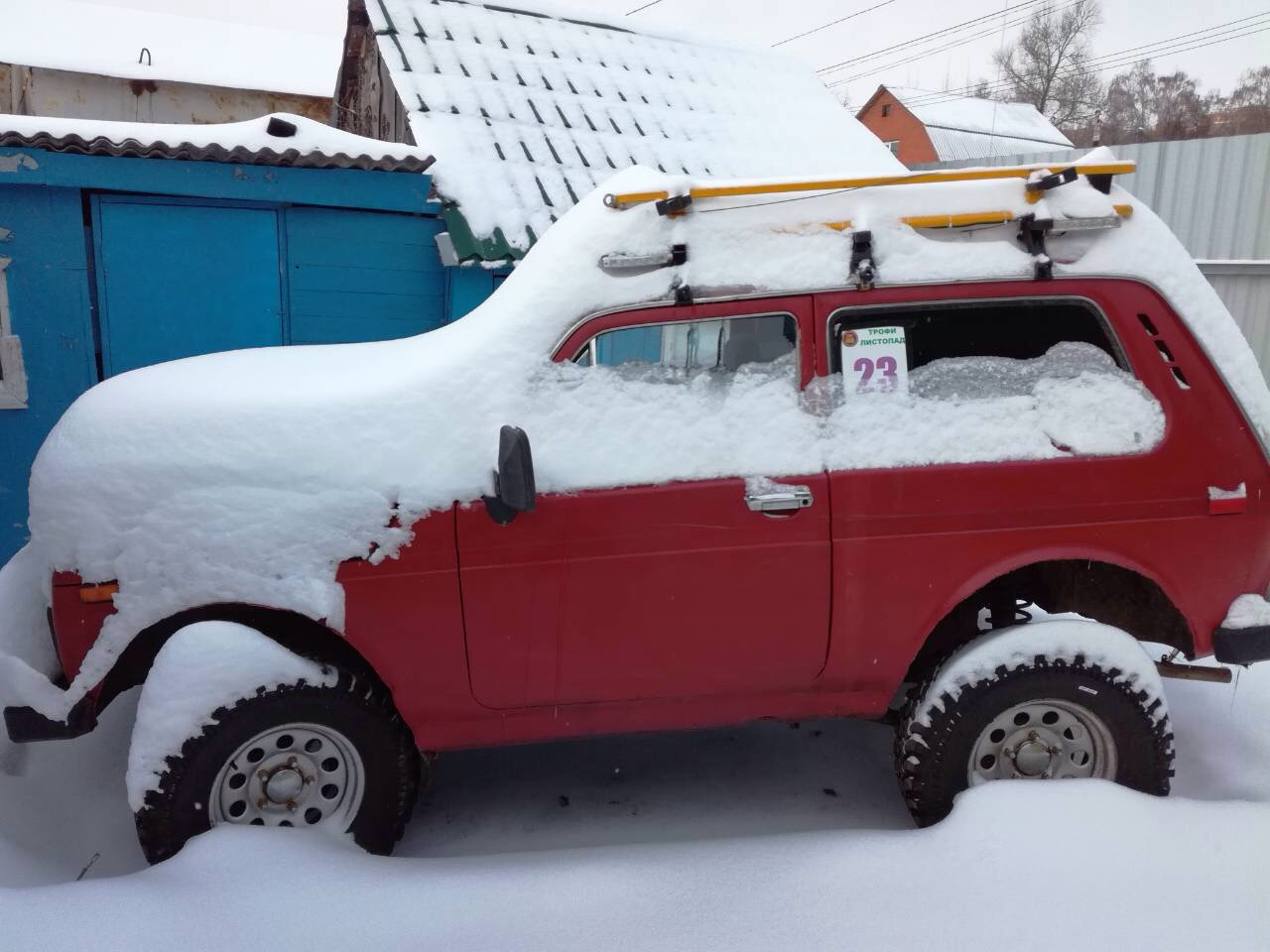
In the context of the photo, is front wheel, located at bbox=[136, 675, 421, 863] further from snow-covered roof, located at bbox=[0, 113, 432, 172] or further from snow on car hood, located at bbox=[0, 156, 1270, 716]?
snow-covered roof, located at bbox=[0, 113, 432, 172]

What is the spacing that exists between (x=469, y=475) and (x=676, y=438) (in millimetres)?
689

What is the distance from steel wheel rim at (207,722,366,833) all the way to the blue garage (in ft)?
13.3

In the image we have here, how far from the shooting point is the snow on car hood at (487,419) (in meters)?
2.79

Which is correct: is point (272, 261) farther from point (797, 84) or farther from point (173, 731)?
point (797, 84)

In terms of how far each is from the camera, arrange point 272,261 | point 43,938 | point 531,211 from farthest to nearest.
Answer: point 531,211 → point 272,261 → point 43,938

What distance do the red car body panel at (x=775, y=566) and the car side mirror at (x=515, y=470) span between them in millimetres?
176

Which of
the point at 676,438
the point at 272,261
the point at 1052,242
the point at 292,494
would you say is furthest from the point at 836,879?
the point at 272,261

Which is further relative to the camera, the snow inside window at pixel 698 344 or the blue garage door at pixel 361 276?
the blue garage door at pixel 361 276

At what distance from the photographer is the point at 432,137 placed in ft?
24.4

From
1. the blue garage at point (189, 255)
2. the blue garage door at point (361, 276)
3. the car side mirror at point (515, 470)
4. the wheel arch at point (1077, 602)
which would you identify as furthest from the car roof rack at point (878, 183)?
the blue garage door at point (361, 276)

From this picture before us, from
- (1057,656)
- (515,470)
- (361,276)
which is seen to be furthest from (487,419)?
(361,276)

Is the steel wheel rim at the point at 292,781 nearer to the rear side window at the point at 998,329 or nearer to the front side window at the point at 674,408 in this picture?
the front side window at the point at 674,408

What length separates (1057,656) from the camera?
9.90 ft

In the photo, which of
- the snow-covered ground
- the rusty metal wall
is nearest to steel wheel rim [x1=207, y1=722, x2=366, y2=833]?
the snow-covered ground
